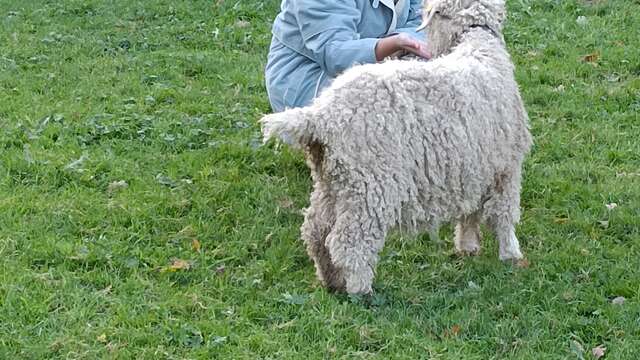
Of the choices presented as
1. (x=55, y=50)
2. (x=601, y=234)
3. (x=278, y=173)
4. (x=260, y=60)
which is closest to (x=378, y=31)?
(x=278, y=173)

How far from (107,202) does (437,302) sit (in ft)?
6.93

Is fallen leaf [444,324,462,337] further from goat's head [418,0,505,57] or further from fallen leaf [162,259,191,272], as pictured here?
goat's head [418,0,505,57]

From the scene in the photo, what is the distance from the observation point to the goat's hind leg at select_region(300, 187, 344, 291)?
14.7ft

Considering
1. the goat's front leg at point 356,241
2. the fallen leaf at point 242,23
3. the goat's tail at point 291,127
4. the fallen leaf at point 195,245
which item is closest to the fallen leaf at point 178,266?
the fallen leaf at point 195,245

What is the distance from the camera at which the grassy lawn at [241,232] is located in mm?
4172

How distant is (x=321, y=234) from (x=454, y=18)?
4.24ft

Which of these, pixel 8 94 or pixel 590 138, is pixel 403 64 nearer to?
pixel 590 138

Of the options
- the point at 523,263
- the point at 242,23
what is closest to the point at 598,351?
the point at 523,263

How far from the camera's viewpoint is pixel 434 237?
4762mm

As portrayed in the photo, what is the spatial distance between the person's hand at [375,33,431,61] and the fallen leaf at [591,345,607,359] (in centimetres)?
173

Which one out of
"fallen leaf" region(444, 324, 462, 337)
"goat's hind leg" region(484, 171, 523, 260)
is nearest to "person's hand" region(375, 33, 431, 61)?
"goat's hind leg" region(484, 171, 523, 260)

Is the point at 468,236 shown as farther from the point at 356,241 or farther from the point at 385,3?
the point at 385,3

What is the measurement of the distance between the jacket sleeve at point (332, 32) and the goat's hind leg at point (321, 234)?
0.88m

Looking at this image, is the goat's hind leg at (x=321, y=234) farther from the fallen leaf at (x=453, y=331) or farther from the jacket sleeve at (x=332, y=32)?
the jacket sleeve at (x=332, y=32)
